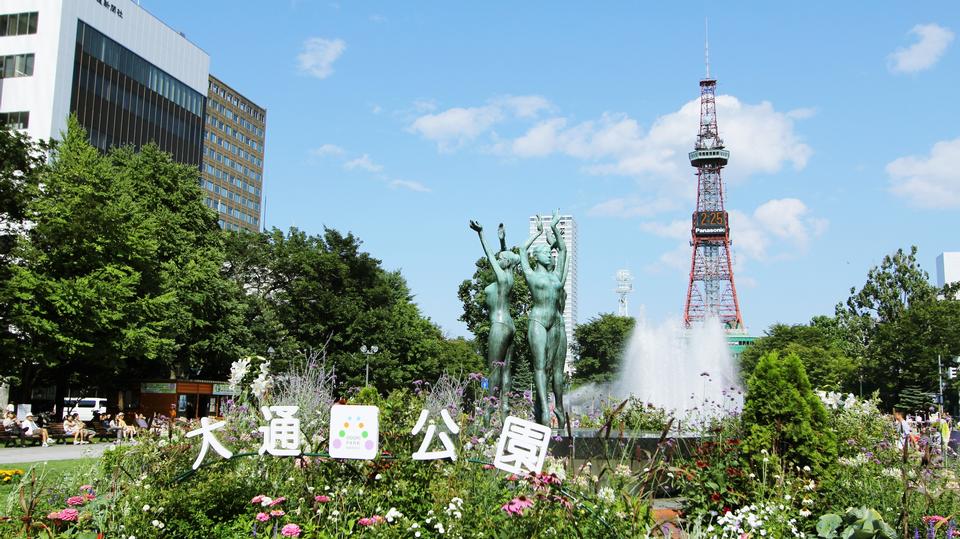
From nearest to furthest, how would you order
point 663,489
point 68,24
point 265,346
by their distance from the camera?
point 663,489
point 265,346
point 68,24

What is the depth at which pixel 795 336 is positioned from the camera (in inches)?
2933

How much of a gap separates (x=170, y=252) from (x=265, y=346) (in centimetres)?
905

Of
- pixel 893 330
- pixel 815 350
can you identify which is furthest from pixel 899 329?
pixel 815 350

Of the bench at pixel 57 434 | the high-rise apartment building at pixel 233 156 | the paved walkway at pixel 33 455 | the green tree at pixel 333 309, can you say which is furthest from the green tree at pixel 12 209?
the high-rise apartment building at pixel 233 156

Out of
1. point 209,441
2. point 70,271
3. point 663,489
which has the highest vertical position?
point 70,271

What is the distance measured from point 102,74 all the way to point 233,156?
171 feet

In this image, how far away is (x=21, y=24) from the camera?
2083 inches

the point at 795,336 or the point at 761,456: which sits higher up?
the point at 795,336

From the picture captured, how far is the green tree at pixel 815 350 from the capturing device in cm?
5844

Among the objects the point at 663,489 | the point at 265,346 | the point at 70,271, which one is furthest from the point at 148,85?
the point at 663,489

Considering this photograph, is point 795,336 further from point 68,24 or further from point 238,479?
point 238,479

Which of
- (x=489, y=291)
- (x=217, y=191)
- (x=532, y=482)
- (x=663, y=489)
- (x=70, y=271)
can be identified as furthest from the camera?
(x=217, y=191)

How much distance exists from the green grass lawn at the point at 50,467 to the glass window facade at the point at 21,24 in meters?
44.9

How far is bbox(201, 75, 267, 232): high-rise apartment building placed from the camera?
10431 centimetres
